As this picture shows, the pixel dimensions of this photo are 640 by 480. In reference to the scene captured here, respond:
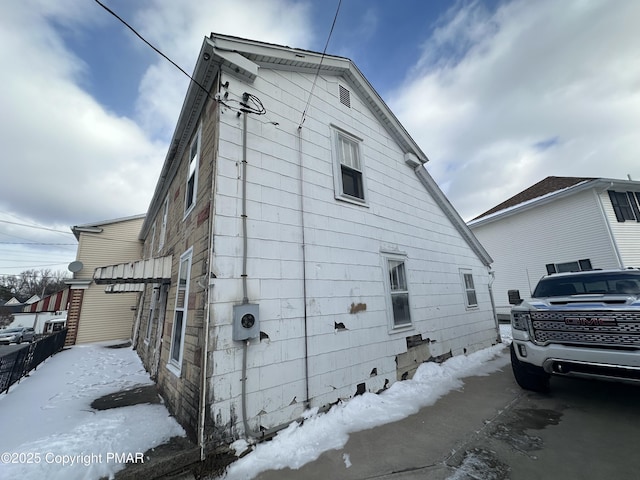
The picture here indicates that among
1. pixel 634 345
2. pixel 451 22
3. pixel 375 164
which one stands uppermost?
pixel 451 22

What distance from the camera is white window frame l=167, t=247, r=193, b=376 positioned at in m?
3.93

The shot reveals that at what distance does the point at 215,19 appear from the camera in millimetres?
4273

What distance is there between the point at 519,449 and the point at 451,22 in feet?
28.3

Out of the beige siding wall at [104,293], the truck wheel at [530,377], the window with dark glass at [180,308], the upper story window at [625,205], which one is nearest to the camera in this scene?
the window with dark glass at [180,308]

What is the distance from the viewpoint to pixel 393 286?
223 inches

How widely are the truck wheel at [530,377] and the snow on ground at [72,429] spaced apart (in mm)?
5317

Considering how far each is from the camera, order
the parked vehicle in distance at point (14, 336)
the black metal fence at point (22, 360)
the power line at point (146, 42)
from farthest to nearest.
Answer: the parked vehicle in distance at point (14, 336) < the black metal fence at point (22, 360) < the power line at point (146, 42)

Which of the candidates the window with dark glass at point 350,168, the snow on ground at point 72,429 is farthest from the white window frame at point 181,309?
the window with dark glass at point 350,168

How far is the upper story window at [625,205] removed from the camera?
1225 centimetres

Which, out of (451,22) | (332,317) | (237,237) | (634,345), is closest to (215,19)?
(237,237)

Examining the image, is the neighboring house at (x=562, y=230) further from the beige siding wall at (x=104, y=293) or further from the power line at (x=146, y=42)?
the beige siding wall at (x=104, y=293)

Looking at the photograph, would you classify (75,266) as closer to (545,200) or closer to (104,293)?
(104,293)

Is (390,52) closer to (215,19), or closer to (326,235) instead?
(215,19)

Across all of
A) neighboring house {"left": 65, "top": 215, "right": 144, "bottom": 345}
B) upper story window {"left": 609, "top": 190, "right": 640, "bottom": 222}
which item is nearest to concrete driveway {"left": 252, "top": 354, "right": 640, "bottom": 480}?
upper story window {"left": 609, "top": 190, "right": 640, "bottom": 222}
